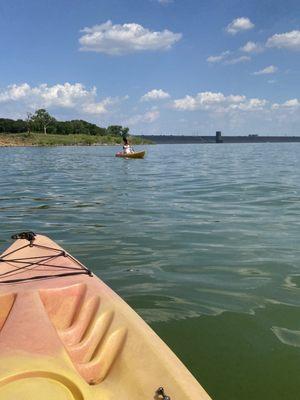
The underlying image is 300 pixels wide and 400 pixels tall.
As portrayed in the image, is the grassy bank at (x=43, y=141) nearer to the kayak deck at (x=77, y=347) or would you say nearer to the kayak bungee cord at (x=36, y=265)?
the kayak bungee cord at (x=36, y=265)

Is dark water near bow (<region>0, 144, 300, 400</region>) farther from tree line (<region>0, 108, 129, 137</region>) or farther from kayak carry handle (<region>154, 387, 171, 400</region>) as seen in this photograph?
tree line (<region>0, 108, 129, 137</region>)

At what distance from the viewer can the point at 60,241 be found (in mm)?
8695

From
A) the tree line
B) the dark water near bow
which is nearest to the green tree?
the tree line

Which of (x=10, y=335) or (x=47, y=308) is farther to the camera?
(x=47, y=308)

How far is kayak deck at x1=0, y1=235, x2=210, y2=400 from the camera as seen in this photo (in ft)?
9.40

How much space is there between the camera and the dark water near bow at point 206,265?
4391mm

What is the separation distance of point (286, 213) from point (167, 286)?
5831 mm

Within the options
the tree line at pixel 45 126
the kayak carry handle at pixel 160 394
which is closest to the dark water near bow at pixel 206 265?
the kayak carry handle at pixel 160 394

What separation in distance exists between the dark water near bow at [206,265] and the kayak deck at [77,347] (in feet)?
3.22

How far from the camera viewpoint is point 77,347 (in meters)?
3.80

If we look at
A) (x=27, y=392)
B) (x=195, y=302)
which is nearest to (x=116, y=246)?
(x=195, y=302)

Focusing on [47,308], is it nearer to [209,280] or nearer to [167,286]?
[167,286]

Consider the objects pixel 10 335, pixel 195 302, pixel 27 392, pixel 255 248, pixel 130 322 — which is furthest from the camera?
pixel 255 248

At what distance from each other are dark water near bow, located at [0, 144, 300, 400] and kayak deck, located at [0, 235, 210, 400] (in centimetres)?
98
